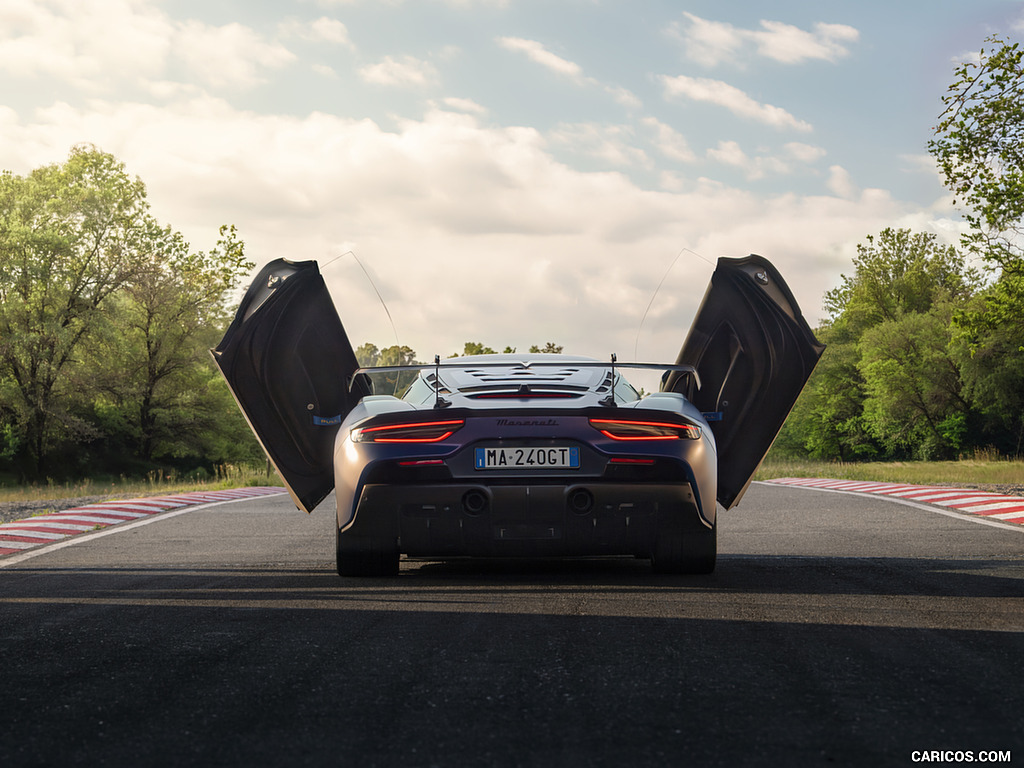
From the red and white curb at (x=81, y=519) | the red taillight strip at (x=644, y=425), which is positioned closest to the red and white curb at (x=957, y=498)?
the red taillight strip at (x=644, y=425)

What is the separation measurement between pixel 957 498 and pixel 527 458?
1017 centimetres

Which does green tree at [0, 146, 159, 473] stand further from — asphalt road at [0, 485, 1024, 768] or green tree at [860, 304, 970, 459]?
green tree at [860, 304, 970, 459]

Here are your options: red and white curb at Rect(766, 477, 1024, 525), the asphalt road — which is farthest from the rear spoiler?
red and white curb at Rect(766, 477, 1024, 525)

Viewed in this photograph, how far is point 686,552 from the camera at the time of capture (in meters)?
6.17

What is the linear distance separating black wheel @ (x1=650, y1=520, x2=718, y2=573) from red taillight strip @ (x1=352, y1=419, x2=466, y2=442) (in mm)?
1403

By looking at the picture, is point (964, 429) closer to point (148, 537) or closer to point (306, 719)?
point (148, 537)

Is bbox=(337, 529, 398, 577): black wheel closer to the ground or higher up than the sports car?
closer to the ground

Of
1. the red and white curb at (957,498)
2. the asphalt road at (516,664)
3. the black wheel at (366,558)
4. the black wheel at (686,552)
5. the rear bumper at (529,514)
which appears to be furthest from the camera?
the red and white curb at (957,498)

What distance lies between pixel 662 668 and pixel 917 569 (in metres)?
3.59

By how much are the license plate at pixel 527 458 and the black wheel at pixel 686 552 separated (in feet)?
2.68

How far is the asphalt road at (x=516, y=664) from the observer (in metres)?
2.85

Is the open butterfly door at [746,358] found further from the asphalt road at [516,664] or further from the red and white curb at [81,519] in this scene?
the red and white curb at [81,519]

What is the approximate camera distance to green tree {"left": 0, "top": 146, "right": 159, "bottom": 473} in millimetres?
41906

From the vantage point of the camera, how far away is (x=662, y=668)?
378 cm
